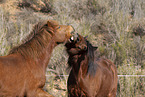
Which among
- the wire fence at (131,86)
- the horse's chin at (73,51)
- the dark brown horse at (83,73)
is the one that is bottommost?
the wire fence at (131,86)

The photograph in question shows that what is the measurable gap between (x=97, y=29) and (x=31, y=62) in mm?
6892

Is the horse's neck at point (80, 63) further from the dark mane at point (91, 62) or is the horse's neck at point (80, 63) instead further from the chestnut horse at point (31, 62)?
the chestnut horse at point (31, 62)

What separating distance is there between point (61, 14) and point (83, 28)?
1.20 metres

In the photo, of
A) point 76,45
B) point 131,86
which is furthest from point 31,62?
point 131,86

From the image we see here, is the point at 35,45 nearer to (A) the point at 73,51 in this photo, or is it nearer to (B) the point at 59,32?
(B) the point at 59,32

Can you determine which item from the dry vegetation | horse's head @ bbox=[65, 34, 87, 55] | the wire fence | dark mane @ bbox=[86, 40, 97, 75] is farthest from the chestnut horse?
the wire fence

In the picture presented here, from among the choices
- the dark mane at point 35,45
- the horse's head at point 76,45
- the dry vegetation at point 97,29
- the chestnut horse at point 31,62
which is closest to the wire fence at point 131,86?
the dry vegetation at point 97,29

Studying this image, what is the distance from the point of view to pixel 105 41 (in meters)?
10.3

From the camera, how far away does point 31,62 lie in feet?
14.2

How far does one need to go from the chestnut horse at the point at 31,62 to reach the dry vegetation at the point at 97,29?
212 centimetres

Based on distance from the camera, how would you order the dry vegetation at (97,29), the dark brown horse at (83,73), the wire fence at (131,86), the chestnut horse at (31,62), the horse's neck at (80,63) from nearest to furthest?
the chestnut horse at (31,62) < the dark brown horse at (83,73) < the horse's neck at (80,63) < the wire fence at (131,86) < the dry vegetation at (97,29)

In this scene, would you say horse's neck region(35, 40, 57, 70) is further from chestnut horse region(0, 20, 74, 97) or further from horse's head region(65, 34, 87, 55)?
horse's head region(65, 34, 87, 55)

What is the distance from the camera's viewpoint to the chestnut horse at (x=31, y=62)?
386 cm

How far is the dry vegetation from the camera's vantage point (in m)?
7.00
